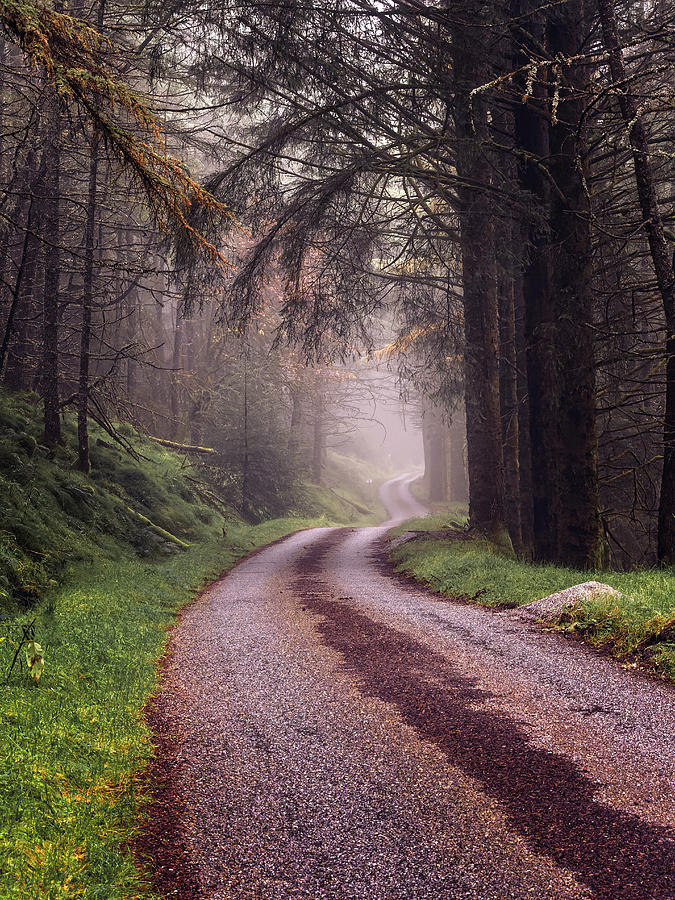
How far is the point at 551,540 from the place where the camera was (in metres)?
10.9

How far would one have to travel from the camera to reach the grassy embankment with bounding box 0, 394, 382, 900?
302cm

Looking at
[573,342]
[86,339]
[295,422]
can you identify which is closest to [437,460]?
[295,422]

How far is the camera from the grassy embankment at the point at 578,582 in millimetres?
5703

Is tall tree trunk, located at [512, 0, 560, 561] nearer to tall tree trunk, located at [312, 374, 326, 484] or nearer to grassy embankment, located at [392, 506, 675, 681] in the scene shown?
grassy embankment, located at [392, 506, 675, 681]

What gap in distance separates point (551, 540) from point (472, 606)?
2.91m

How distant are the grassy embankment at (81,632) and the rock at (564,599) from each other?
178 inches

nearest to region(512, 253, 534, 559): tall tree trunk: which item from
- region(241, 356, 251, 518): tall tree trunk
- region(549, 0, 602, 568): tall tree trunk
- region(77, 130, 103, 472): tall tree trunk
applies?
region(549, 0, 602, 568): tall tree trunk

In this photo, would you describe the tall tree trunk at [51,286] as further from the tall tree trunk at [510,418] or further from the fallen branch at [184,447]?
the tall tree trunk at [510,418]

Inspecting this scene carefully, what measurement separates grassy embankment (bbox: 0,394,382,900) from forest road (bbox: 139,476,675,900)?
28 cm

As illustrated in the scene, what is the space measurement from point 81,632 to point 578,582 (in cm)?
642

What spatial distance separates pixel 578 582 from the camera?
8.43 meters

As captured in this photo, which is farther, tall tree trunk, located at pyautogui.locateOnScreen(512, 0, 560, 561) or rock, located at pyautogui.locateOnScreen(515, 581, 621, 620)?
tall tree trunk, located at pyautogui.locateOnScreen(512, 0, 560, 561)

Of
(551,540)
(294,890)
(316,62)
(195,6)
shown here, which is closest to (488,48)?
(316,62)

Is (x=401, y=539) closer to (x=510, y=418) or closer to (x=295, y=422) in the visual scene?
(x=510, y=418)
